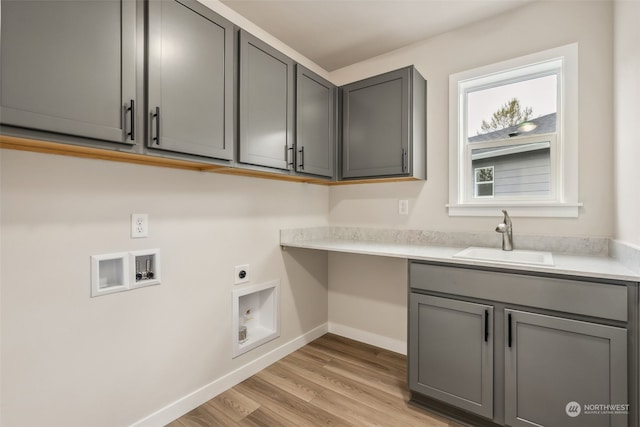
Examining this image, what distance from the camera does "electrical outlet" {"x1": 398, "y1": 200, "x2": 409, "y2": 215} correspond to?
2537 mm

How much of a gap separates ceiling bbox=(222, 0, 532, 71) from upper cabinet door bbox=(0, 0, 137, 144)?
1072 mm

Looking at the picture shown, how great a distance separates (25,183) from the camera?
1.24 metres

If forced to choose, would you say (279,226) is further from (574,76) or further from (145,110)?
(574,76)

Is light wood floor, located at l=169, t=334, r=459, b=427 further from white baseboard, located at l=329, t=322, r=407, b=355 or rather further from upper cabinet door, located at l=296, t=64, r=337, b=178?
upper cabinet door, located at l=296, t=64, r=337, b=178

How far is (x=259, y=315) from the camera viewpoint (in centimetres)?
248

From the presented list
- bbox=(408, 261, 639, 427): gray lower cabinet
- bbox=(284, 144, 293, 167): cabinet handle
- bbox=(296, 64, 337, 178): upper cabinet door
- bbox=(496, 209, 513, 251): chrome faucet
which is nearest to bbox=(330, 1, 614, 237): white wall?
bbox=(496, 209, 513, 251): chrome faucet

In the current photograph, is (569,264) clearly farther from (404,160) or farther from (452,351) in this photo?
(404,160)

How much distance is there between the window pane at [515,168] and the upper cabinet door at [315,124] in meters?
1.13

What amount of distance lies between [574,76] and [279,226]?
7.36 ft

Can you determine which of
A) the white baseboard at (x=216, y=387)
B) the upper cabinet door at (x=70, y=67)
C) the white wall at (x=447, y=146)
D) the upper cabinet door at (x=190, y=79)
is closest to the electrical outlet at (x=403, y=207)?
the white wall at (x=447, y=146)

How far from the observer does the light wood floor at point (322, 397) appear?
175 cm

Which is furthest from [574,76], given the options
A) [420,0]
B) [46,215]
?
Answer: [46,215]

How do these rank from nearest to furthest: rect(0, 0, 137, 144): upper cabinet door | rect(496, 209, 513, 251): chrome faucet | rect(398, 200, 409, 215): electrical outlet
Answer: rect(0, 0, 137, 144): upper cabinet door, rect(496, 209, 513, 251): chrome faucet, rect(398, 200, 409, 215): electrical outlet

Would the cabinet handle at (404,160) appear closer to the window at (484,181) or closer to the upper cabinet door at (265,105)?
the window at (484,181)
